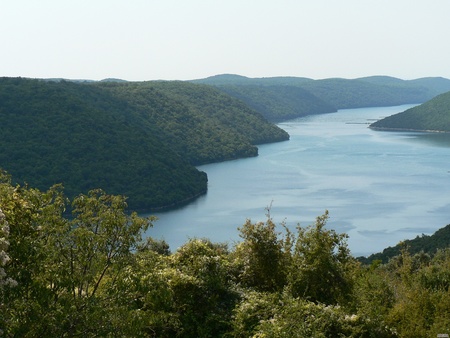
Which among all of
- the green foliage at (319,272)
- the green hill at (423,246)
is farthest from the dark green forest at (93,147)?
the green foliage at (319,272)

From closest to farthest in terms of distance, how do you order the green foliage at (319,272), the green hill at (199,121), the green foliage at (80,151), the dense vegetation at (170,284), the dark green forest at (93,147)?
the dense vegetation at (170,284) → the green foliage at (319,272) → the green foliage at (80,151) → the dark green forest at (93,147) → the green hill at (199,121)

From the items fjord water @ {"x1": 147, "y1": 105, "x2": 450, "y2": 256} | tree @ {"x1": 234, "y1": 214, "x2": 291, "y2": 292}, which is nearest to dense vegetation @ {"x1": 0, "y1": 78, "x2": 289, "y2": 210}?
fjord water @ {"x1": 147, "y1": 105, "x2": 450, "y2": 256}

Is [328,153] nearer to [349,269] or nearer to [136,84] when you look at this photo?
[136,84]

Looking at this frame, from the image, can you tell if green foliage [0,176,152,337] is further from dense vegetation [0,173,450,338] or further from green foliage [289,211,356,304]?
green foliage [289,211,356,304]

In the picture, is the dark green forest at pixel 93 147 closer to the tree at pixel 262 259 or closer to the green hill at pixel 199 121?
the green hill at pixel 199 121

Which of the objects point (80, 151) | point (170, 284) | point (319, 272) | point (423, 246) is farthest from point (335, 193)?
point (170, 284)

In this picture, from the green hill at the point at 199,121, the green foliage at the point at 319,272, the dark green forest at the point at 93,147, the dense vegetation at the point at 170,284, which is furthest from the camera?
the green hill at the point at 199,121

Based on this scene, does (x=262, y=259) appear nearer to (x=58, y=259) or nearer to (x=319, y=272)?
(x=319, y=272)
